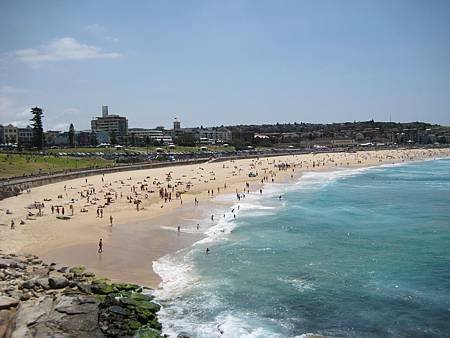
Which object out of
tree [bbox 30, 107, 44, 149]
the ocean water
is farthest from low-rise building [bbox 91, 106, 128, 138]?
the ocean water

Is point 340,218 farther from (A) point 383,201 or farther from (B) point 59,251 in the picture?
(B) point 59,251

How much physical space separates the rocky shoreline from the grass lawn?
3097cm

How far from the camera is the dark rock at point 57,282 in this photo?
16.5 m

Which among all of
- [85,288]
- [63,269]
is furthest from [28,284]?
[63,269]

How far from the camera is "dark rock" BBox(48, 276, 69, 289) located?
16466 millimetres

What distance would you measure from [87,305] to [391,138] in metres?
162

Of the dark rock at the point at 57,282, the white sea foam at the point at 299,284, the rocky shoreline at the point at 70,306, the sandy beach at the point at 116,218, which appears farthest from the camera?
the sandy beach at the point at 116,218

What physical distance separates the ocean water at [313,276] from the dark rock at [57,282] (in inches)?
134

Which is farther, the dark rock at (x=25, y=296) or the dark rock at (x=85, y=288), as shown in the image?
the dark rock at (x=85, y=288)

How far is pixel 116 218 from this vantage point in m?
31.0

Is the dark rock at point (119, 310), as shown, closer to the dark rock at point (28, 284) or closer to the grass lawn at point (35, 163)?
the dark rock at point (28, 284)

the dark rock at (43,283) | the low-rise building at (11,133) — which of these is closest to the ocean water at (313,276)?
the dark rock at (43,283)

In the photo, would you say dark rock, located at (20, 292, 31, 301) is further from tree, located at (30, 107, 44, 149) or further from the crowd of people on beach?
tree, located at (30, 107, 44, 149)

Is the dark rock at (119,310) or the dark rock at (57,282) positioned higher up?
the dark rock at (57,282)
